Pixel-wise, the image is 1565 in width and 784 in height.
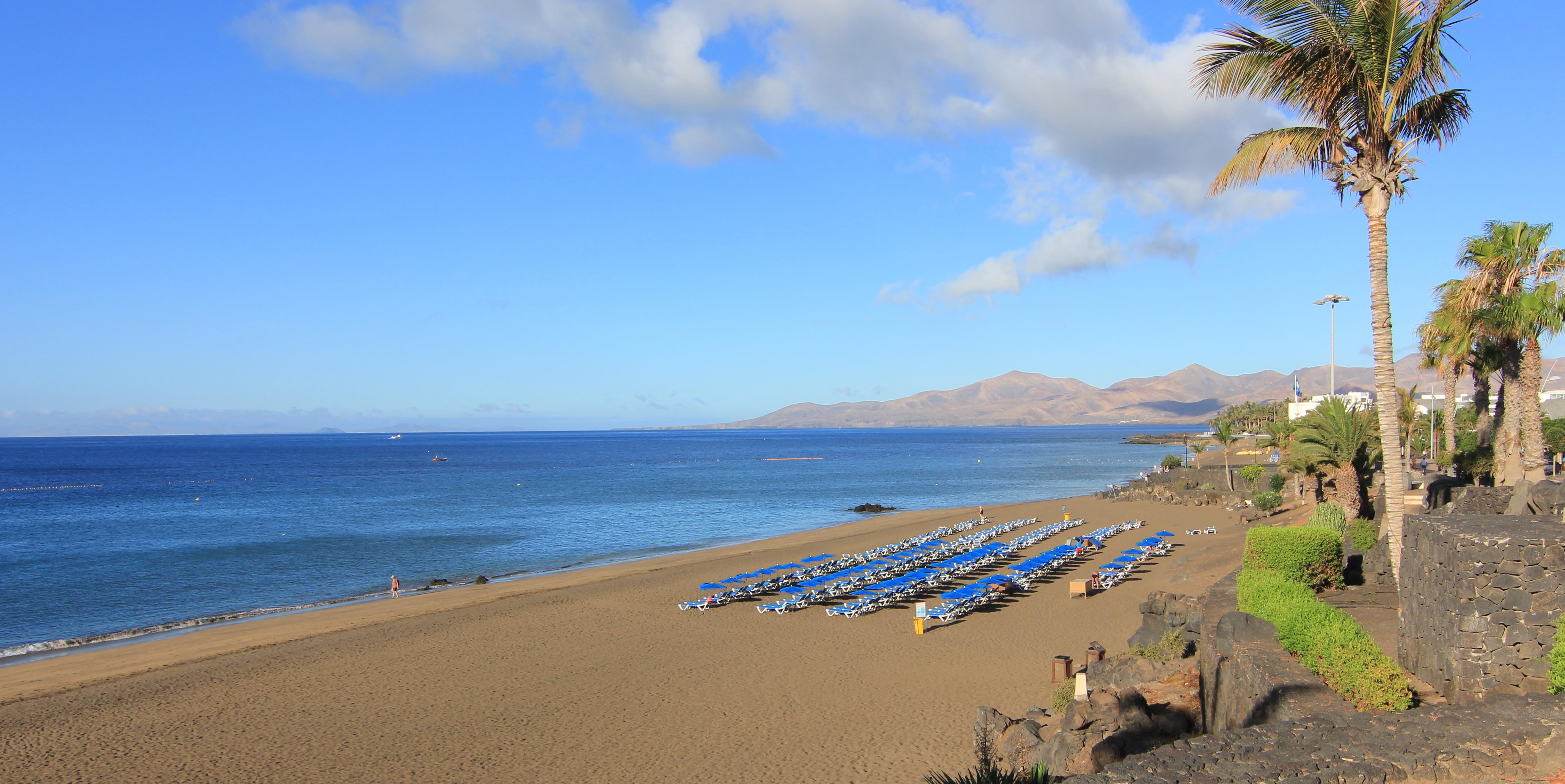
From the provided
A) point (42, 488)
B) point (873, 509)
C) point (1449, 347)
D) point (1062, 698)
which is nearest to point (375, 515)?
point (873, 509)

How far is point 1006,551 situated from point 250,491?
205ft

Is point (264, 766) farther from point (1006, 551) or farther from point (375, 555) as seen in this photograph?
point (375, 555)

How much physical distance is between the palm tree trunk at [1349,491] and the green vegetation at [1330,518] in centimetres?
119

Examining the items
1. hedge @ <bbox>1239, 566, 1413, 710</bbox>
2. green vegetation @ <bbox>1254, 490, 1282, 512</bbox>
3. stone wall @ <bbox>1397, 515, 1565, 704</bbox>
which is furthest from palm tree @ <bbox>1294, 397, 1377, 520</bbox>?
stone wall @ <bbox>1397, 515, 1565, 704</bbox>

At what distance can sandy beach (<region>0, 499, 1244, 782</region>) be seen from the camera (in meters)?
11.1

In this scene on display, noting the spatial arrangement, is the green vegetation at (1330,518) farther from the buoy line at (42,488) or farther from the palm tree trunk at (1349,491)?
the buoy line at (42,488)

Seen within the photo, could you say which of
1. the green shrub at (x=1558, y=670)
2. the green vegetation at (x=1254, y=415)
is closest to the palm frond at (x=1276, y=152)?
the green shrub at (x=1558, y=670)

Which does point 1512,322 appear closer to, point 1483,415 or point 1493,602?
point 1483,415

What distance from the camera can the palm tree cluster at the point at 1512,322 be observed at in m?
15.3

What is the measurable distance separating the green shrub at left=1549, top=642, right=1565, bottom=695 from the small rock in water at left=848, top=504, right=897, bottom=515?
4344cm

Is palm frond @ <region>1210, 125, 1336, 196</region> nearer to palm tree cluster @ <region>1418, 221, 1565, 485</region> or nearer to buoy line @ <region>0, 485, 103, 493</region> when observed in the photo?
palm tree cluster @ <region>1418, 221, 1565, 485</region>

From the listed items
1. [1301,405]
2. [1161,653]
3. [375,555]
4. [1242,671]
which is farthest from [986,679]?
[1301,405]

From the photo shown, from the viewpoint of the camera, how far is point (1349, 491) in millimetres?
19641

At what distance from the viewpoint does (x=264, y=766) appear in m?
11.2
